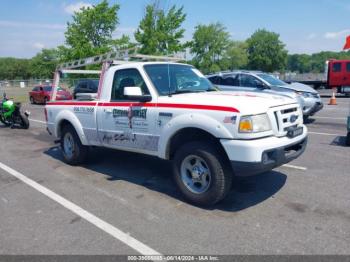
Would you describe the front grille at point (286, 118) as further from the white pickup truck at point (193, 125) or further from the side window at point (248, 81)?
the side window at point (248, 81)

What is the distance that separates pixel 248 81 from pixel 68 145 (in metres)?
6.76

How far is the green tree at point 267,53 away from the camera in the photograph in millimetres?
89438

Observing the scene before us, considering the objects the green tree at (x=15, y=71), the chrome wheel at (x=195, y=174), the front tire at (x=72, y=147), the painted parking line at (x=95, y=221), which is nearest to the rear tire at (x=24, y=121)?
the front tire at (x=72, y=147)

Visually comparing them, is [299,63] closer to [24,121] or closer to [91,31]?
[91,31]

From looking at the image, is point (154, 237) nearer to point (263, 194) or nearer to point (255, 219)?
point (255, 219)

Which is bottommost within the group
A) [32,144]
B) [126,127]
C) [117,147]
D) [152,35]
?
[32,144]

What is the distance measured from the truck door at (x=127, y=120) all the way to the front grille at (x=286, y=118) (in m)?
1.71

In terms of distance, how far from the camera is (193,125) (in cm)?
423

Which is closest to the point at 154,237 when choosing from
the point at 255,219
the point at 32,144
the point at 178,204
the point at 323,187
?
the point at 178,204

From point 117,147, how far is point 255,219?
2656 millimetres

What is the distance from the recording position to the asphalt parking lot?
3.45 metres

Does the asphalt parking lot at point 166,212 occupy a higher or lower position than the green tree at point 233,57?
lower

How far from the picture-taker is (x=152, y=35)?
26.9 metres

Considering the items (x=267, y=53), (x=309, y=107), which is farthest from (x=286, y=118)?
(x=267, y=53)
